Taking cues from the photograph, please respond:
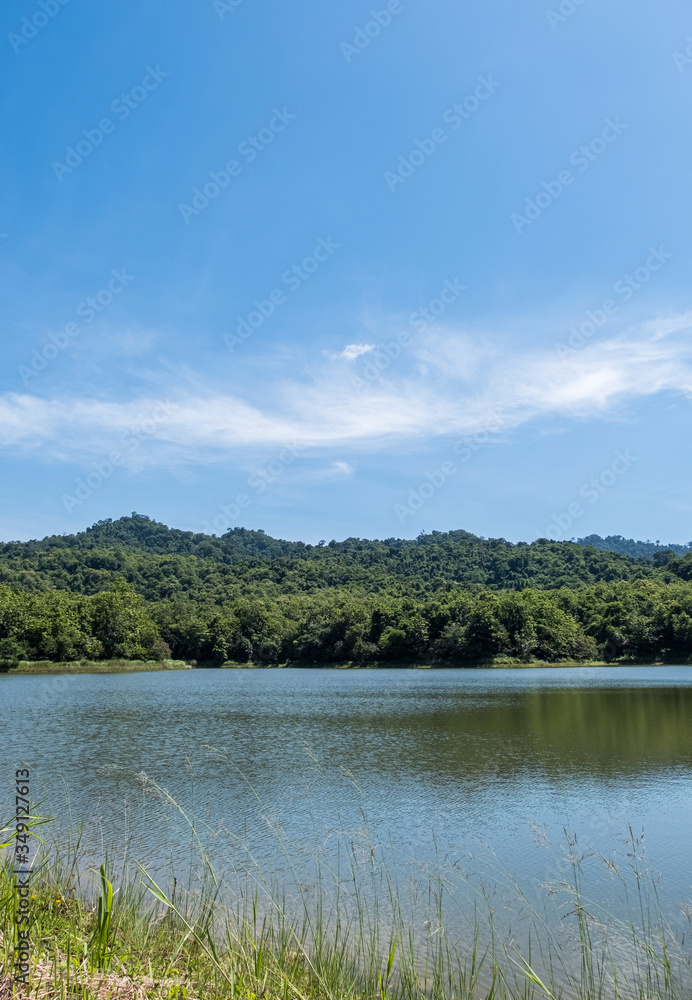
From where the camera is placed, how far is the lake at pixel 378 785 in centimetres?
1124

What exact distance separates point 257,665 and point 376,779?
8482 centimetres

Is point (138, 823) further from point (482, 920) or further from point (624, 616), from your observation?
point (624, 616)

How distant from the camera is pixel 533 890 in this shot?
9875mm

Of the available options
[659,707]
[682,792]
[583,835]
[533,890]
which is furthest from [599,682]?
[533,890]

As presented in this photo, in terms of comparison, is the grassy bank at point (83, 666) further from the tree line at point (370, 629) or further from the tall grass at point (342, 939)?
the tall grass at point (342, 939)

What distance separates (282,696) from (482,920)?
3589 centimetres

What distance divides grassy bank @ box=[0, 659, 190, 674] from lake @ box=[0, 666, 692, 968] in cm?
3893

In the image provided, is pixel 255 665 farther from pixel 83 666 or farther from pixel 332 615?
pixel 83 666

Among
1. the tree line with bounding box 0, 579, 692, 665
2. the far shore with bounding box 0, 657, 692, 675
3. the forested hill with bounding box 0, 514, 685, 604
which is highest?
the forested hill with bounding box 0, 514, 685, 604

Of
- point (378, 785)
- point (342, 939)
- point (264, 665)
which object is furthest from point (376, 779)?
point (264, 665)

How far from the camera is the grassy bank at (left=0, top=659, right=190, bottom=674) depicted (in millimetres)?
69500

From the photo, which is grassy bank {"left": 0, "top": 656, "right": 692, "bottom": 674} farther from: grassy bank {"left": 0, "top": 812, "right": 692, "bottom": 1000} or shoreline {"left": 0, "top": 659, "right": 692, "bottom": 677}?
grassy bank {"left": 0, "top": 812, "right": 692, "bottom": 1000}

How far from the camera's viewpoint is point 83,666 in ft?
247

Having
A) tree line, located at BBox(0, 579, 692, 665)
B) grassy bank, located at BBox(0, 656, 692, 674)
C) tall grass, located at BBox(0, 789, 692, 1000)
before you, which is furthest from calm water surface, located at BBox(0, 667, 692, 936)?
tree line, located at BBox(0, 579, 692, 665)
